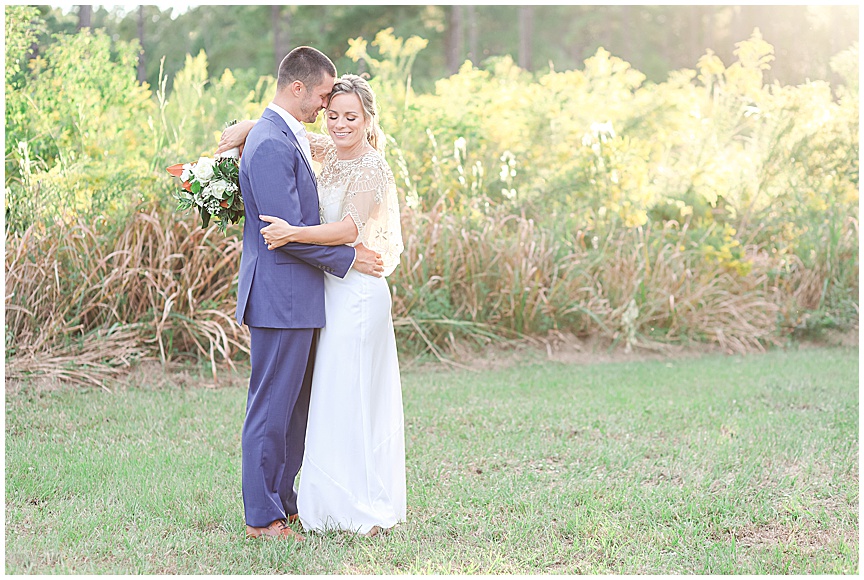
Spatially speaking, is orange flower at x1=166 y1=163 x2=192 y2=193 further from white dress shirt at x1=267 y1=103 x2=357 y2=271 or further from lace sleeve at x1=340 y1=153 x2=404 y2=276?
lace sleeve at x1=340 y1=153 x2=404 y2=276

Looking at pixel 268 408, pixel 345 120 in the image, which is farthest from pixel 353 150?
pixel 268 408

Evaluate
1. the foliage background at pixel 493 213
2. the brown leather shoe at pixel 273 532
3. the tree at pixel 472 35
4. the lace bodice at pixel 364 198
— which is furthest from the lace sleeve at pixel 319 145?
the tree at pixel 472 35

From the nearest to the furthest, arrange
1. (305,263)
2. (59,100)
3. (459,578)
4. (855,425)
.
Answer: (459,578) → (305,263) → (855,425) → (59,100)

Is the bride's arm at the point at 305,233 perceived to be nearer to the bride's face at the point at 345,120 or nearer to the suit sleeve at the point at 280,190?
the suit sleeve at the point at 280,190

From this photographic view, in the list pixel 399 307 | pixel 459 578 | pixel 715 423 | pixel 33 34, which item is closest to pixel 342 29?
pixel 33 34

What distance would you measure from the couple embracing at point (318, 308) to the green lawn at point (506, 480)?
0.60ft

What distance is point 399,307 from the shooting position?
22.5ft

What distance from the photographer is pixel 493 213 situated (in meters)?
7.84

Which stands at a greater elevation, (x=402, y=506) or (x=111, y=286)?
(x=111, y=286)

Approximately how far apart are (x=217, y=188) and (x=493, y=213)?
4.67m

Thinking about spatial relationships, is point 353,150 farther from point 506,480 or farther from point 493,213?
point 493,213

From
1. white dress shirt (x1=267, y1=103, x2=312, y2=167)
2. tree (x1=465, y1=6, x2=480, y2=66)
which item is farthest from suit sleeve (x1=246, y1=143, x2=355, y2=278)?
tree (x1=465, y1=6, x2=480, y2=66)

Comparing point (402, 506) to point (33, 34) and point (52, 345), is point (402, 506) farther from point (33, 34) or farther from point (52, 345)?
point (33, 34)

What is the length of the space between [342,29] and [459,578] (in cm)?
2120
